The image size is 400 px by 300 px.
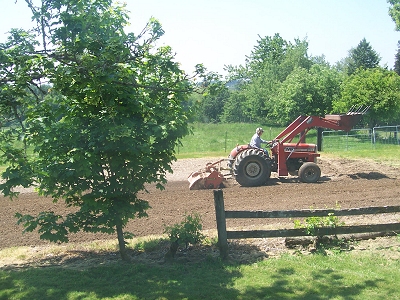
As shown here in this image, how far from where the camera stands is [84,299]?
21.9ft

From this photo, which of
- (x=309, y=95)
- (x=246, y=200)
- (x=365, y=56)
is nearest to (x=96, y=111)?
(x=246, y=200)

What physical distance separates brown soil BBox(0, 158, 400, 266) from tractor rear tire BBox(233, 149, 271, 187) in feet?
1.13

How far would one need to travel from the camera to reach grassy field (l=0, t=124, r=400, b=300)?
670cm

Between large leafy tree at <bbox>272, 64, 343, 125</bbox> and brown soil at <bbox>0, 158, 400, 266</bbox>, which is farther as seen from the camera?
large leafy tree at <bbox>272, 64, 343, 125</bbox>

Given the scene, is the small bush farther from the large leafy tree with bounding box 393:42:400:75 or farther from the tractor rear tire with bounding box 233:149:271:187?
the large leafy tree with bounding box 393:42:400:75

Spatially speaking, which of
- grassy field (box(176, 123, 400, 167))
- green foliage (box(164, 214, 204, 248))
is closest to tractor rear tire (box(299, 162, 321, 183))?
grassy field (box(176, 123, 400, 167))

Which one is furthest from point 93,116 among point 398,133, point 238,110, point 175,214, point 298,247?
point 238,110

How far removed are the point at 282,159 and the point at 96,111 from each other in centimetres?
959

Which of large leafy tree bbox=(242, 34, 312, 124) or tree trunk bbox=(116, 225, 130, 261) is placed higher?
large leafy tree bbox=(242, 34, 312, 124)

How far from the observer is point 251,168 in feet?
52.6

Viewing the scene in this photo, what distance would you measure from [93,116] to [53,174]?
1.08m

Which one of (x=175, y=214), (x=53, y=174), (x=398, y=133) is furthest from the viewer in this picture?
(x=398, y=133)

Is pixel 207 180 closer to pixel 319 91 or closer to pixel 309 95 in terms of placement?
pixel 309 95

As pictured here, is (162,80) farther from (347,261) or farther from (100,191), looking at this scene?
(347,261)
